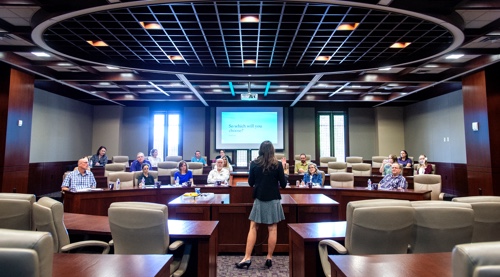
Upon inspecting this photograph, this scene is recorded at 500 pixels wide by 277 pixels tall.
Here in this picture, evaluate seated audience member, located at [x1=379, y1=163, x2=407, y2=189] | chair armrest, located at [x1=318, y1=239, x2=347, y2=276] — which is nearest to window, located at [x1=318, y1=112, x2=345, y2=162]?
seated audience member, located at [x1=379, y1=163, x2=407, y2=189]

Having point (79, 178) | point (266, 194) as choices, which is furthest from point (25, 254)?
point (79, 178)

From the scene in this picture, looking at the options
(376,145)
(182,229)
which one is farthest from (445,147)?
(182,229)

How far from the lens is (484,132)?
6.71 meters

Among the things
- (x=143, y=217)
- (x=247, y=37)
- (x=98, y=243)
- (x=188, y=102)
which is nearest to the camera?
(x=143, y=217)

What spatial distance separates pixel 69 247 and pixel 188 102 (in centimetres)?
1017

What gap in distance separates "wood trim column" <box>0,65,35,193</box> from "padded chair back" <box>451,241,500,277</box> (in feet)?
26.1

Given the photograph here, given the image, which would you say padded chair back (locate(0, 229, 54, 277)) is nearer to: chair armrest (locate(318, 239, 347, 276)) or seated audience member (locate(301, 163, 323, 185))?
chair armrest (locate(318, 239, 347, 276))

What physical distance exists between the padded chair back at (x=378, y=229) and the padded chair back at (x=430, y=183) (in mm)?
4112

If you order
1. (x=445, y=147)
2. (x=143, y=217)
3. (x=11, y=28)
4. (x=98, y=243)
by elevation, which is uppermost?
(x=11, y=28)

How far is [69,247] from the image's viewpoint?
225 centimetres

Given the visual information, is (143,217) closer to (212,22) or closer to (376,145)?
(212,22)

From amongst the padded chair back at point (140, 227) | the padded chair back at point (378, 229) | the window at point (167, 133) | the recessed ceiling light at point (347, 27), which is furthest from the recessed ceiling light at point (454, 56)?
the window at point (167, 133)

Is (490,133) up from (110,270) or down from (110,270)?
up

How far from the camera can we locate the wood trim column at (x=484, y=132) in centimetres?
655
